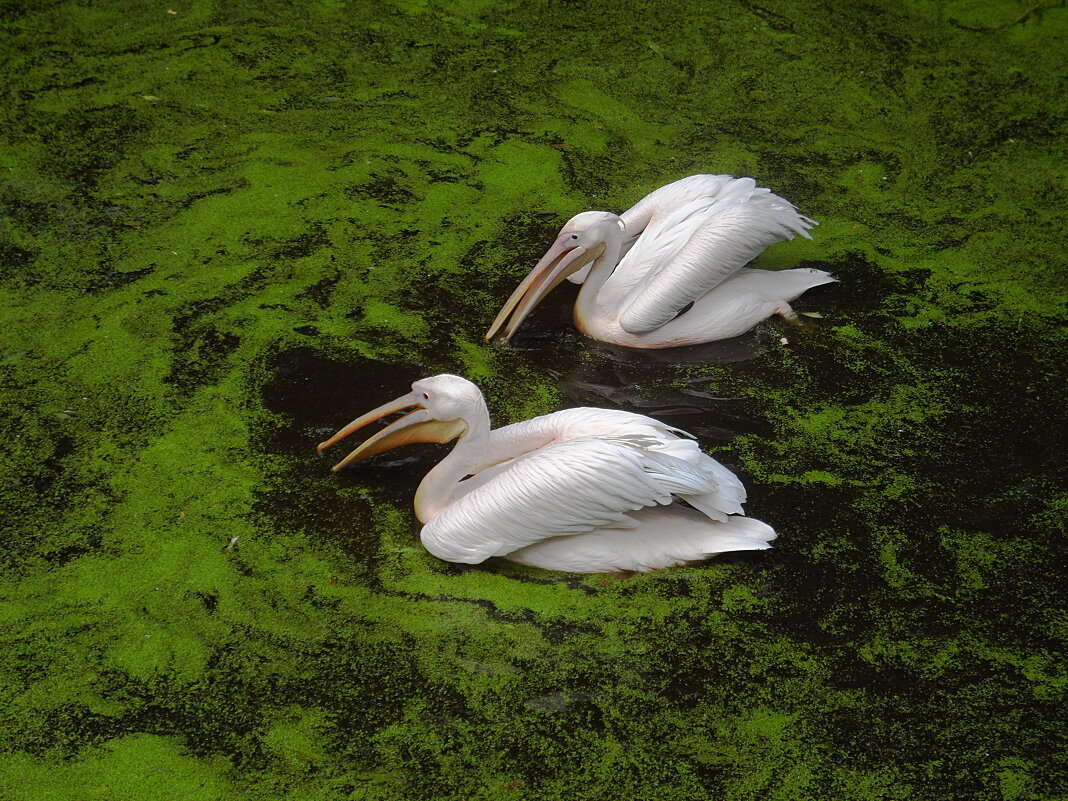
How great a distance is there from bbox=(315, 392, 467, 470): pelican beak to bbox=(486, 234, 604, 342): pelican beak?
771 mm

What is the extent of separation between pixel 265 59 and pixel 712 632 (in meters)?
4.02

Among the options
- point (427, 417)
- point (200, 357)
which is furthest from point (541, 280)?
point (200, 357)

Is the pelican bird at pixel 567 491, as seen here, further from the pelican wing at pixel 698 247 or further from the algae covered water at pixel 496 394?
the pelican wing at pixel 698 247

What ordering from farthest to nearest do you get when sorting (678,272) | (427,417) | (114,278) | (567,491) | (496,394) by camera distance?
(114,278)
(678,272)
(496,394)
(427,417)
(567,491)

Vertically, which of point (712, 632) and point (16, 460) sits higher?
point (712, 632)

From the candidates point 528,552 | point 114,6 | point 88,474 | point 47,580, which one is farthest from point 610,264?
point 114,6

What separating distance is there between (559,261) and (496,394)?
1.91 ft

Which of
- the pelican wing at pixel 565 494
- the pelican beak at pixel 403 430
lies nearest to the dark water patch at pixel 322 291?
the pelican beak at pixel 403 430

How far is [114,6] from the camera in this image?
222 inches

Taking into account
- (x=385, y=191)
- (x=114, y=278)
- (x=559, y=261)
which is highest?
(x=559, y=261)

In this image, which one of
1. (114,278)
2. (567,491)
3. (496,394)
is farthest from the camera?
(114,278)

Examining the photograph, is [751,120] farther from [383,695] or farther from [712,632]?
[383,695]

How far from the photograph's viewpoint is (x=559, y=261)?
147 inches

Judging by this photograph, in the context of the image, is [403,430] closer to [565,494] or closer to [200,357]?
[565,494]
